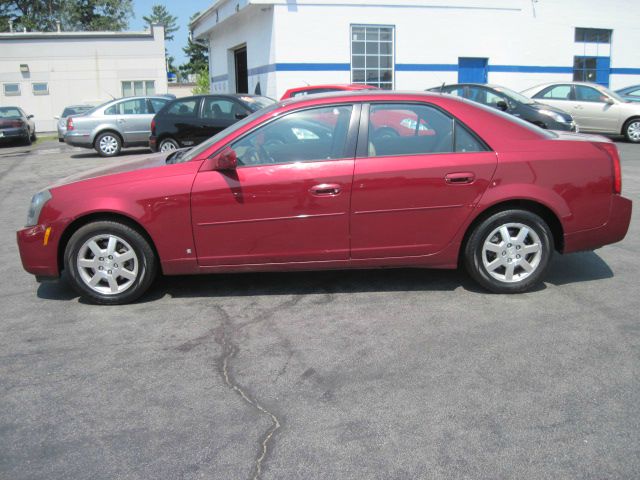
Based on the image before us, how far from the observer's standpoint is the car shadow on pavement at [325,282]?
530cm

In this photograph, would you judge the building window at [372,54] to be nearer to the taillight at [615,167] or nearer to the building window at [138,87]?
the taillight at [615,167]

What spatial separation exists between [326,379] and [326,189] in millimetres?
1607

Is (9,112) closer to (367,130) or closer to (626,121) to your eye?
(626,121)

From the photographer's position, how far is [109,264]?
4.98 m

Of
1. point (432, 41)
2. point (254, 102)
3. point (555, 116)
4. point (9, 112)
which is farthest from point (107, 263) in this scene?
point (9, 112)

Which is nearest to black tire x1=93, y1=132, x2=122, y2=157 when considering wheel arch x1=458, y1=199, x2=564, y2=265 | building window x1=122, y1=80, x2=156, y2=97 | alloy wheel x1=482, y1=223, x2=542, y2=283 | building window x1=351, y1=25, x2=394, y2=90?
building window x1=351, y1=25, x2=394, y2=90

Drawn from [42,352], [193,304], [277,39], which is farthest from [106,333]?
[277,39]

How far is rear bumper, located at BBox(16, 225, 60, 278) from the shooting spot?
16.4 feet

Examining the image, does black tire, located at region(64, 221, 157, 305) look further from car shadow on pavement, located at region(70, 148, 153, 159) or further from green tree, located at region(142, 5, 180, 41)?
green tree, located at region(142, 5, 180, 41)

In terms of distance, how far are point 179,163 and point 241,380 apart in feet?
6.61

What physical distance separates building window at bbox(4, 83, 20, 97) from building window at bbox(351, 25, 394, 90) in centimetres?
2248

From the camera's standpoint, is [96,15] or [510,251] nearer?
[510,251]

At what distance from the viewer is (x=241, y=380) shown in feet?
12.3

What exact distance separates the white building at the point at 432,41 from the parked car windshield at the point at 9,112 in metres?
8.21
